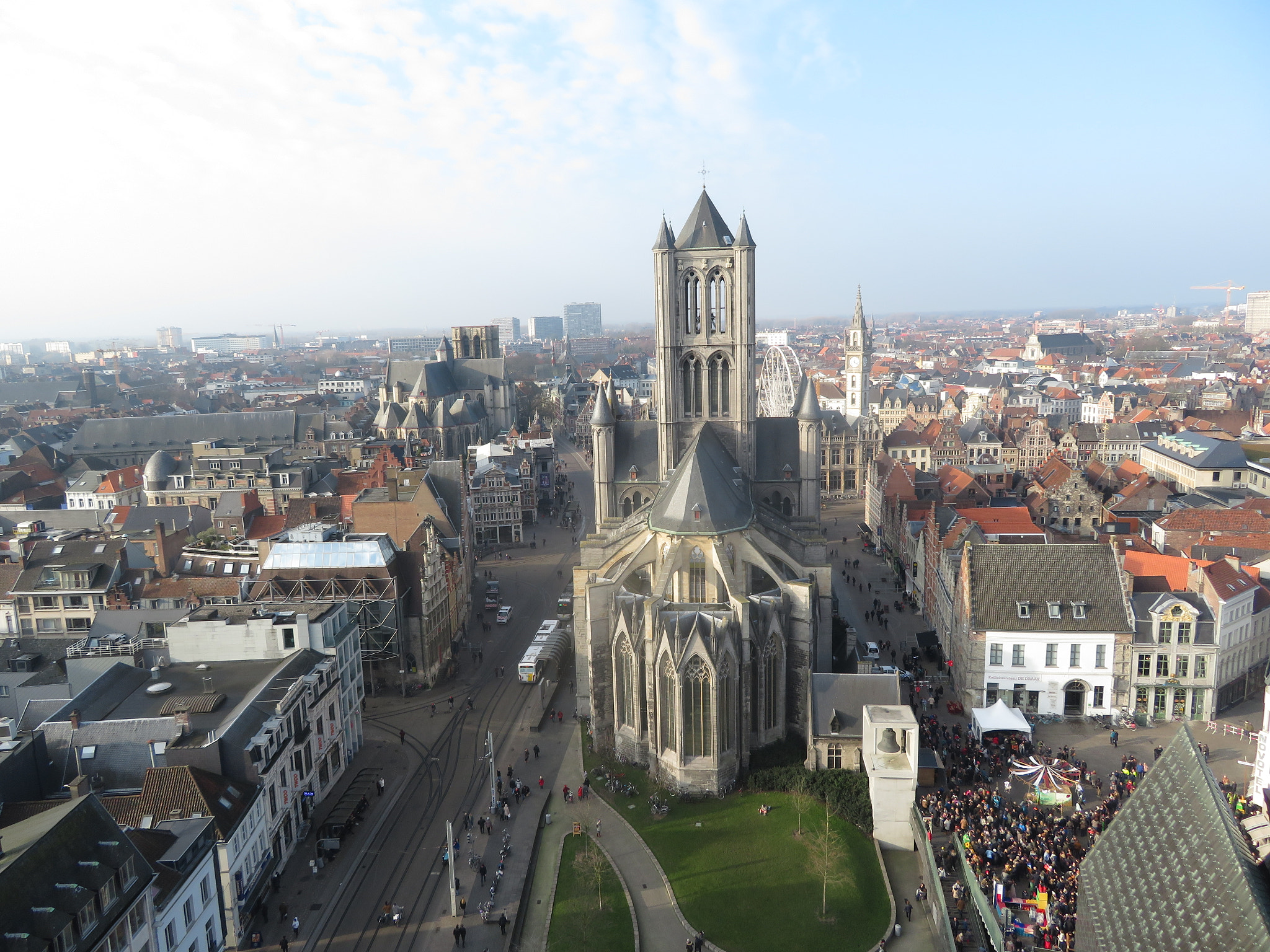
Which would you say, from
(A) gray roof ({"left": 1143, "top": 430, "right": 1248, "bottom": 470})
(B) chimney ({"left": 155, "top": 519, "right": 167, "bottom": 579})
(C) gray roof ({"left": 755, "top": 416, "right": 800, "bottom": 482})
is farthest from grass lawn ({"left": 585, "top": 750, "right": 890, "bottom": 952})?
(A) gray roof ({"left": 1143, "top": 430, "right": 1248, "bottom": 470})

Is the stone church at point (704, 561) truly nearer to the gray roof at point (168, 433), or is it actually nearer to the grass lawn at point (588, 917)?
the grass lawn at point (588, 917)

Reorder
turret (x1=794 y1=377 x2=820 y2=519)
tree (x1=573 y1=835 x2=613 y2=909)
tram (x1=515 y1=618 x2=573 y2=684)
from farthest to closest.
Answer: turret (x1=794 y1=377 x2=820 y2=519) → tram (x1=515 y1=618 x2=573 y2=684) → tree (x1=573 y1=835 x2=613 y2=909)

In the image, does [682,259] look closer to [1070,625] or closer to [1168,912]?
[1070,625]

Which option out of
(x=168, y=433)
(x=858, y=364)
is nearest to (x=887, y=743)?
(x=858, y=364)

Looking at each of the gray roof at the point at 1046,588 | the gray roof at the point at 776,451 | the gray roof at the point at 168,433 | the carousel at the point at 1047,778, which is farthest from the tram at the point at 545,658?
the gray roof at the point at 168,433

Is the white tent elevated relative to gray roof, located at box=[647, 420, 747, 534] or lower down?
lower down

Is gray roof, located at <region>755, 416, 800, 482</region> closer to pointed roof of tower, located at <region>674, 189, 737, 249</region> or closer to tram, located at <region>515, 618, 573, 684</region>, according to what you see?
pointed roof of tower, located at <region>674, 189, 737, 249</region>
